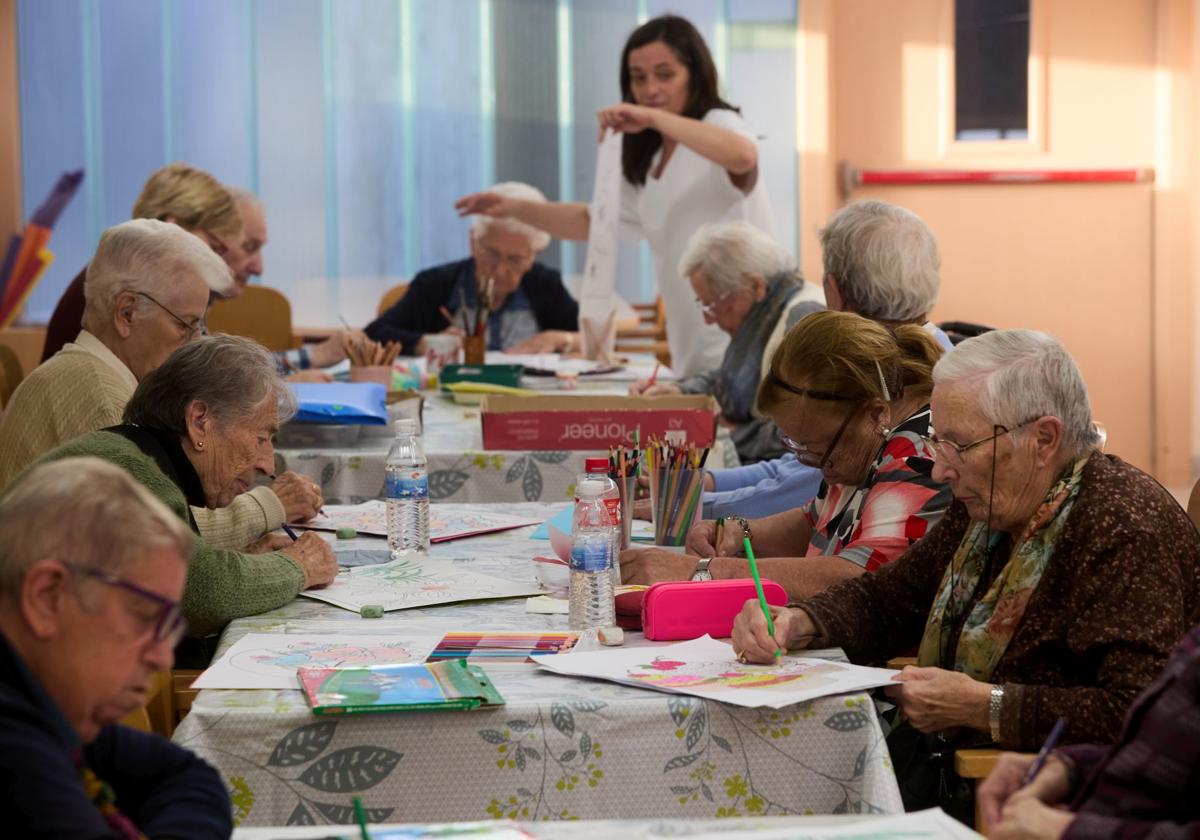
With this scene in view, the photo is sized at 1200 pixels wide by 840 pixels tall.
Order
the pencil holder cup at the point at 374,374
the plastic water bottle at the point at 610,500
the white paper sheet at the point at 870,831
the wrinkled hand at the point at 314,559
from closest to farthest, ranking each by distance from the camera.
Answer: the white paper sheet at the point at 870,831, the plastic water bottle at the point at 610,500, the wrinkled hand at the point at 314,559, the pencil holder cup at the point at 374,374

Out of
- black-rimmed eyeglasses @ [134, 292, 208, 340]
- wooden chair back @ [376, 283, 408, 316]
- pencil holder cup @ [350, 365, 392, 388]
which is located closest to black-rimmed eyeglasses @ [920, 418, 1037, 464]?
black-rimmed eyeglasses @ [134, 292, 208, 340]

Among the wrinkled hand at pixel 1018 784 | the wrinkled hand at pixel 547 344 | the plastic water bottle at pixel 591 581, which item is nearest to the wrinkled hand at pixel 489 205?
the wrinkled hand at pixel 547 344

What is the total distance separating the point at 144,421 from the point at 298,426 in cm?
134

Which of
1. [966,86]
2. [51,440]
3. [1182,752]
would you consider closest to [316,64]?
[966,86]

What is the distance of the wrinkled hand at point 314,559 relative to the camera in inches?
84.7

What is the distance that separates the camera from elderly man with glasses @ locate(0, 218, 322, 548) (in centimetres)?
251

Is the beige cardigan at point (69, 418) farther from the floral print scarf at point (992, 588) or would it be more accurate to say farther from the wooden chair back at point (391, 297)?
the wooden chair back at point (391, 297)

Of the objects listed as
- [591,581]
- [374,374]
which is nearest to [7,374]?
[374,374]

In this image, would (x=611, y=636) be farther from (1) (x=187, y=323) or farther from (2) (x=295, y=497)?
(1) (x=187, y=323)

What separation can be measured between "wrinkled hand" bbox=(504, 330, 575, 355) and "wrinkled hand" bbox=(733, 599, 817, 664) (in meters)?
3.62

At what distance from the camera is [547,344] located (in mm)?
5480

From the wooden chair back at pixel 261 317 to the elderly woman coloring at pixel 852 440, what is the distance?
4063mm

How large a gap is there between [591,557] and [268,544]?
784 mm

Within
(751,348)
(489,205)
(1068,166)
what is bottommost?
(751,348)
